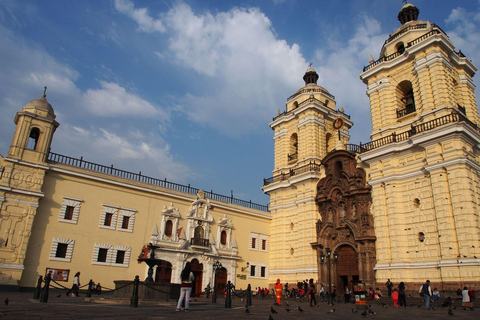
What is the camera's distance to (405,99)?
26.4 metres

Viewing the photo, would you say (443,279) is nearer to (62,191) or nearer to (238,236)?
(238,236)

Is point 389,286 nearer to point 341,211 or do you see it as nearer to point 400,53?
point 341,211

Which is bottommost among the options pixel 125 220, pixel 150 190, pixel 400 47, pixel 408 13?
pixel 125 220

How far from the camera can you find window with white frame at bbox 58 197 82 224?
2331 centimetres

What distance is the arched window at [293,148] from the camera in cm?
3397

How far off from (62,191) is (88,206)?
195 cm

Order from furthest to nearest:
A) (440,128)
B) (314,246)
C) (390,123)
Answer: (314,246), (390,123), (440,128)

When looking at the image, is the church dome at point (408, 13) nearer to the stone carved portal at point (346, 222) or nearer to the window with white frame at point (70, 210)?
the stone carved portal at point (346, 222)

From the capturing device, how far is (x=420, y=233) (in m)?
21.3

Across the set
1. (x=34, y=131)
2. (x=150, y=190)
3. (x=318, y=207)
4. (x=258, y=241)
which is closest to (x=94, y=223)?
(x=150, y=190)

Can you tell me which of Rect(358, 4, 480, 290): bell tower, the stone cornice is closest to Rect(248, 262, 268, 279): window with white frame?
the stone cornice

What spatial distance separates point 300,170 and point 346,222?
23.0 ft

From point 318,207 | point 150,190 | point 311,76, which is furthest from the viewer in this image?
point 311,76

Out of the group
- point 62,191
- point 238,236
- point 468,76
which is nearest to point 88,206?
point 62,191
